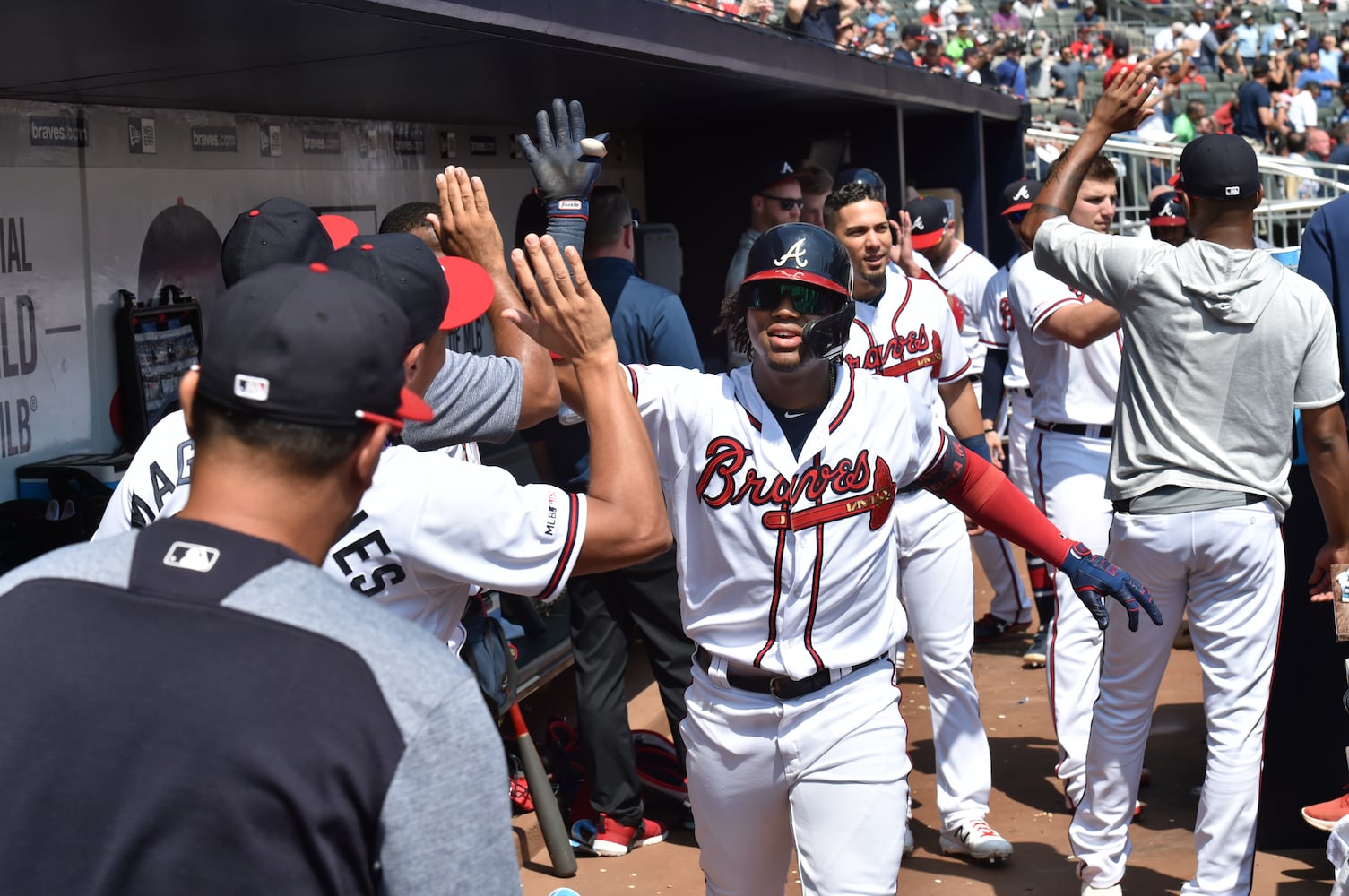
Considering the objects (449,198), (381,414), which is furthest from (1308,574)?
(381,414)

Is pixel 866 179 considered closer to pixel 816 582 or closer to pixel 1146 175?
pixel 816 582

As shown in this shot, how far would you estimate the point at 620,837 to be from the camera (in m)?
4.80

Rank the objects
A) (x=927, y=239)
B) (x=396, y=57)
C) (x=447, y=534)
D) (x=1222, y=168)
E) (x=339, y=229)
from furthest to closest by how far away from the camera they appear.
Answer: (x=927, y=239) → (x=396, y=57) → (x=1222, y=168) → (x=339, y=229) → (x=447, y=534)

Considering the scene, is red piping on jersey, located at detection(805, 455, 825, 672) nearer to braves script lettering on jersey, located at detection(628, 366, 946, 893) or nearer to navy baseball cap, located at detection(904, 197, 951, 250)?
braves script lettering on jersey, located at detection(628, 366, 946, 893)

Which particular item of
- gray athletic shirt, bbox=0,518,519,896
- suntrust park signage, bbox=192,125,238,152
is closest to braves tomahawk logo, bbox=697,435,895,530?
gray athletic shirt, bbox=0,518,519,896

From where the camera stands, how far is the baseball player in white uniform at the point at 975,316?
23.2 feet

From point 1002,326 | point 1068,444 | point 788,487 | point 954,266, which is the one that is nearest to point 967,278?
point 954,266

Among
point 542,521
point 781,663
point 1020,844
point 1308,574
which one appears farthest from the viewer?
point 1020,844

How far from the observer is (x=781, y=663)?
294 centimetres

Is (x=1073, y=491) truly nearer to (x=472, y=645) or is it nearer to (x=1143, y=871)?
(x=1143, y=871)

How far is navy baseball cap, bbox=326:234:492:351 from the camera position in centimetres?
214

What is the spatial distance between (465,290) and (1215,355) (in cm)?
217

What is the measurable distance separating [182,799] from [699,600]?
6.31 feet

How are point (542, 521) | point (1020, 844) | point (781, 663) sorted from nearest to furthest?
point (542, 521) < point (781, 663) < point (1020, 844)
